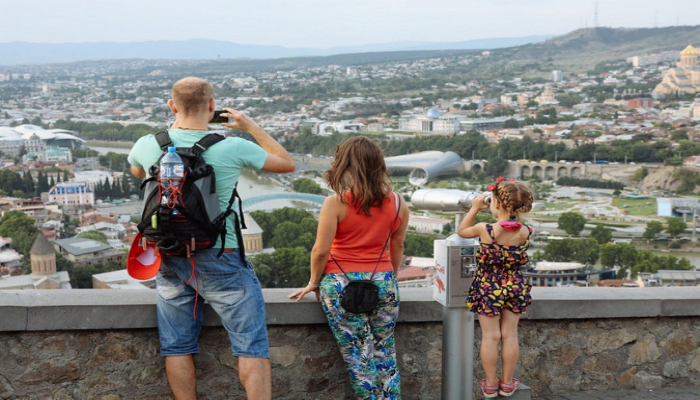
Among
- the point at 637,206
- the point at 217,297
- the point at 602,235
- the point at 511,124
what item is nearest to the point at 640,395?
the point at 217,297

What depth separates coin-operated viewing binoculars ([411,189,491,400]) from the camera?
2.17 metres

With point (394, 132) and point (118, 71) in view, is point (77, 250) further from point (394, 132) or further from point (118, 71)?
point (118, 71)

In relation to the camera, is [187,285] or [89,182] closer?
[187,285]

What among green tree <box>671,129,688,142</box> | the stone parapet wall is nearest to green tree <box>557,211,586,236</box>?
green tree <box>671,129,688,142</box>

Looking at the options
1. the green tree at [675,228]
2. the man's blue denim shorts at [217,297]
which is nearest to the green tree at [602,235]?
the green tree at [675,228]

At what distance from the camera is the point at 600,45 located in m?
105

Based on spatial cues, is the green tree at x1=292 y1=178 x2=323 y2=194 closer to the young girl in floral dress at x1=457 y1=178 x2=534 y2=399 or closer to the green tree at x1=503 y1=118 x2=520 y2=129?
the green tree at x1=503 y1=118 x2=520 y2=129

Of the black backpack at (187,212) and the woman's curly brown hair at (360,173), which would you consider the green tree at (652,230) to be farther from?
the black backpack at (187,212)

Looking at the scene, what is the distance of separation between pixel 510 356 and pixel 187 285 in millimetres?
804

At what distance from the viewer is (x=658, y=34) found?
10269cm

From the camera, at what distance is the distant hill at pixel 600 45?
97875mm

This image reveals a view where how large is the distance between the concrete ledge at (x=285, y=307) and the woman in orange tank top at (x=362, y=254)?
0.58 feet

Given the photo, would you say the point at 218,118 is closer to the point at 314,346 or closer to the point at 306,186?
the point at 314,346

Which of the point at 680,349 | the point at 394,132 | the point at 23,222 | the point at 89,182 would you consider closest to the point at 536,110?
the point at 394,132
